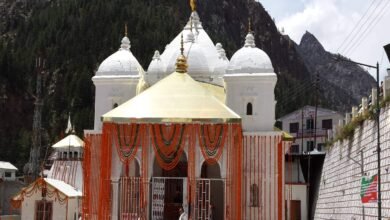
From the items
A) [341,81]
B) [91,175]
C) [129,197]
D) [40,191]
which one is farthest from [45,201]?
[341,81]

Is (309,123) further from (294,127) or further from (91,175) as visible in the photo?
(91,175)

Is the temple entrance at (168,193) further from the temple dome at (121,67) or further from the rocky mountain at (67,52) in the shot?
the rocky mountain at (67,52)

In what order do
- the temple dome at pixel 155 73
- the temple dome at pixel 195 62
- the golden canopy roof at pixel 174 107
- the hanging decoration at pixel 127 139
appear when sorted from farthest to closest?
1. the temple dome at pixel 155 73
2. the temple dome at pixel 195 62
3. the hanging decoration at pixel 127 139
4. the golden canopy roof at pixel 174 107

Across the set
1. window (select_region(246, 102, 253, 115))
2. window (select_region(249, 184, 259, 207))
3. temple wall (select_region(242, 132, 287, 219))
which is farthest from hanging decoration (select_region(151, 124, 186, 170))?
window (select_region(246, 102, 253, 115))

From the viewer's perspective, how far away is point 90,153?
1371 inches

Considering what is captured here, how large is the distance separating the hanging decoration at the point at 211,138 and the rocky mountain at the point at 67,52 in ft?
201

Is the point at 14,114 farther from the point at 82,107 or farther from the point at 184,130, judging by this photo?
the point at 184,130

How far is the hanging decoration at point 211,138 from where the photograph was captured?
3156 centimetres

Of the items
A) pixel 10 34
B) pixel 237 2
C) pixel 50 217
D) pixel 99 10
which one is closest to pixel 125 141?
pixel 50 217

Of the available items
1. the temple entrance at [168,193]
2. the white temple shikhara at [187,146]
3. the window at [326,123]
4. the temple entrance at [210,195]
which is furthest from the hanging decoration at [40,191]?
the window at [326,123]

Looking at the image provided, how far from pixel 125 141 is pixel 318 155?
15.9 meters

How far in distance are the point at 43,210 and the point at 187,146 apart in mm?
15467

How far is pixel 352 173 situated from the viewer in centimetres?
2842

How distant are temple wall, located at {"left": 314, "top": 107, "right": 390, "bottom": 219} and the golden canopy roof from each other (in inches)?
225
